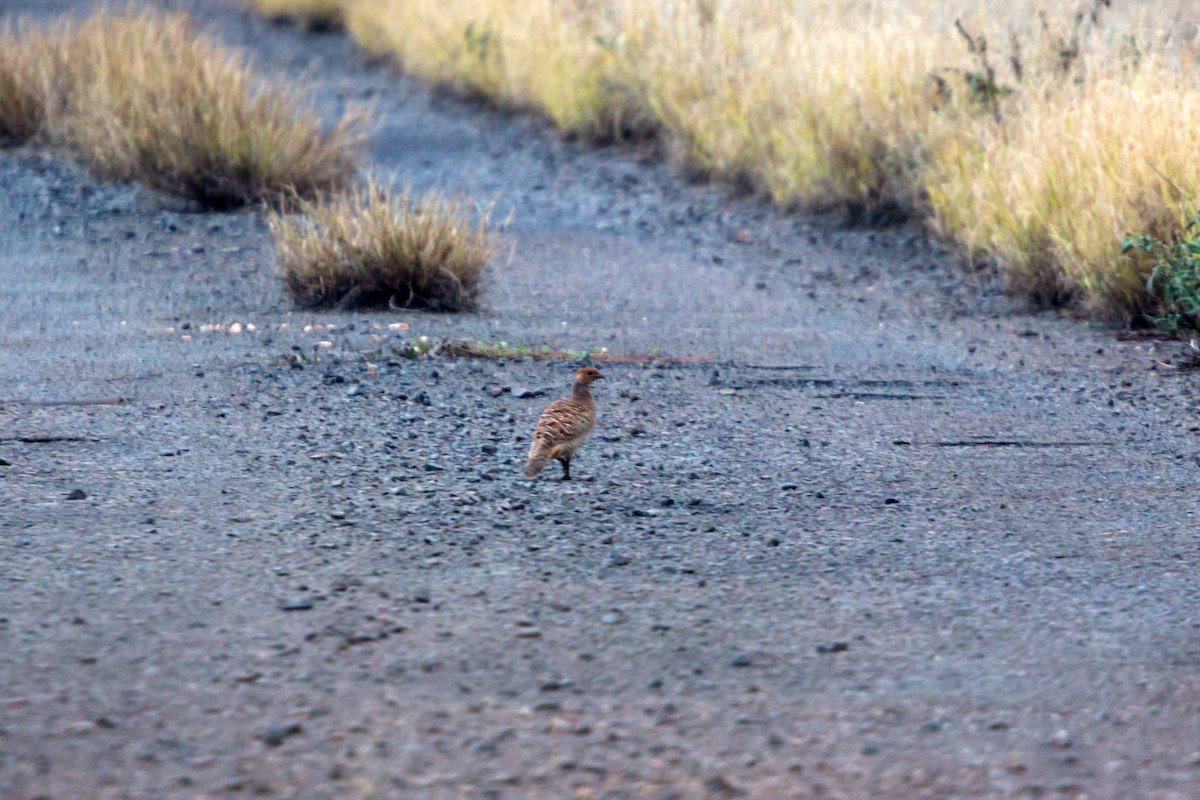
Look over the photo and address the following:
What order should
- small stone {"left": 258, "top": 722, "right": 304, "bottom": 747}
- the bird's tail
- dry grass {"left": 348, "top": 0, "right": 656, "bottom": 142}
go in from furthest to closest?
1. dry grass {"left": 348, "top": 0, "right": 656, "bottom": 142}
2. the bird's tail
3. small stone {"left": 258, "top": 722, "right": 304, "bottom": 747}

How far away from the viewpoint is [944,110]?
1109 centimetres

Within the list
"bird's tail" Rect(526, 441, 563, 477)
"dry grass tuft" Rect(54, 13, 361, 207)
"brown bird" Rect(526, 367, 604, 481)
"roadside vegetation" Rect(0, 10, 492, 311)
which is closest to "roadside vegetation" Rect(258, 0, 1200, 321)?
"roadside vegetation" Rect(0, 10, 492, 311)

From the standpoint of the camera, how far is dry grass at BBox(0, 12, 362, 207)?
11633 millimetres

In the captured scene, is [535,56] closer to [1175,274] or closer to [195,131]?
[195,131]

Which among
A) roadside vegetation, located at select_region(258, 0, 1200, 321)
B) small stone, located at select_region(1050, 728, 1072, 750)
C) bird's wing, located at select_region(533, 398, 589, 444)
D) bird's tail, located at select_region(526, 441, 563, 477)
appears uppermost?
roadside vegetation, located at select_region(258, 0, 1200, 321)

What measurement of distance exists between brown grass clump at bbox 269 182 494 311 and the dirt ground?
8.7 inches

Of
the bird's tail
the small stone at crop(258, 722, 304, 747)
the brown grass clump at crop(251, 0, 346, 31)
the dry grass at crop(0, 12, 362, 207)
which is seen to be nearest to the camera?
the small stone at crop(258, 722, 304, 747)

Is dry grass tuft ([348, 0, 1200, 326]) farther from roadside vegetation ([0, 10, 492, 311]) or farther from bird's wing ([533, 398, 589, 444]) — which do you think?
bird's wing ([533, 398, 589, 444])

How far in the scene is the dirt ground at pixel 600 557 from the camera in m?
3.15

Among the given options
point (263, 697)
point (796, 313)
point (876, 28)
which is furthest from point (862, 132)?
point (263, 697)

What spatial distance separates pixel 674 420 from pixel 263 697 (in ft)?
10.1

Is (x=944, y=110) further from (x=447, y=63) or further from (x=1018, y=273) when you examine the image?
(x=447, y=63)

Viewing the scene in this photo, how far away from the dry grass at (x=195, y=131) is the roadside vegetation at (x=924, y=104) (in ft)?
9.63

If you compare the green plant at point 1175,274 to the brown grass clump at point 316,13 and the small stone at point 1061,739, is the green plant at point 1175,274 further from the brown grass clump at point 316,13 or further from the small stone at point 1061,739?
the brown grass clump at point 316,13
